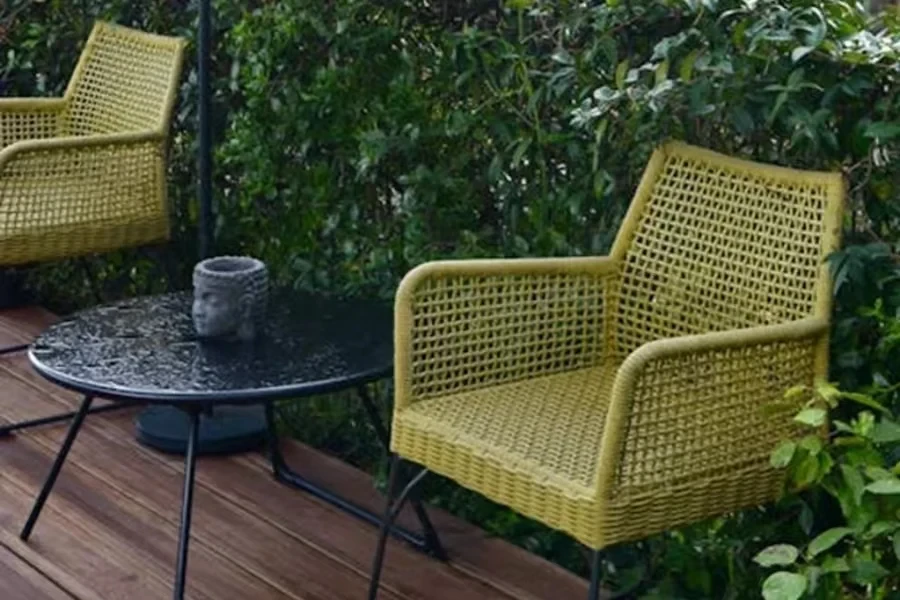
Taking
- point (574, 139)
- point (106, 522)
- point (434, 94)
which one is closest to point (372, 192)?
point (434, 94)

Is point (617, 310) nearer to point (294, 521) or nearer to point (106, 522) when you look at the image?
point (294, 521)

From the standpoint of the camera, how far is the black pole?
11.9ft

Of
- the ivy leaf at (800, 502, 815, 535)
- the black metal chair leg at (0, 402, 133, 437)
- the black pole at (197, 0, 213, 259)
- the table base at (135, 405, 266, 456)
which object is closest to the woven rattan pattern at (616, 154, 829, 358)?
the ivy leaf at (800, 502, 815, 535)

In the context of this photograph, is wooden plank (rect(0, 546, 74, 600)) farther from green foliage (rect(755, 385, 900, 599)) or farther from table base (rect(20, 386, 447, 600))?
green foliage (rect(755, 385, 900, 599))

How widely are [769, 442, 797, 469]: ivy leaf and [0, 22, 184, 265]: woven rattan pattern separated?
2000 mm

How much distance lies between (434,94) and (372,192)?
1.01 ft

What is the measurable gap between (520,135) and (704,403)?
90cm

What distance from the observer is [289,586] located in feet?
9.59

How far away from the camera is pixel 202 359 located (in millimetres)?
2812

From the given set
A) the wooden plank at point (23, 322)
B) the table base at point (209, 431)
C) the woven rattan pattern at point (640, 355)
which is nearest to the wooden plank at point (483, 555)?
the table base at point (209, 431)

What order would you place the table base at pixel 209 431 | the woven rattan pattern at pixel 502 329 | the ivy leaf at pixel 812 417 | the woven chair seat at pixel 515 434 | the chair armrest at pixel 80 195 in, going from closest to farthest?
the ivy leaf at pixel 812 417, the woven chair seat at pixel 515 434, the woven rattan pattern at pixel 502 329, the table base at pixel 209 431, the chair armrest at pixel 80 195

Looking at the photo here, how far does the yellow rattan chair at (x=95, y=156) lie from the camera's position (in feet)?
12.1

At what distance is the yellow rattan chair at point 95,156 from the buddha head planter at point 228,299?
92 cm

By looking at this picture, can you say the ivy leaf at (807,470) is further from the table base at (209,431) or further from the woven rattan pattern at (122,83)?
the woven rattan pattern at (122,83)
